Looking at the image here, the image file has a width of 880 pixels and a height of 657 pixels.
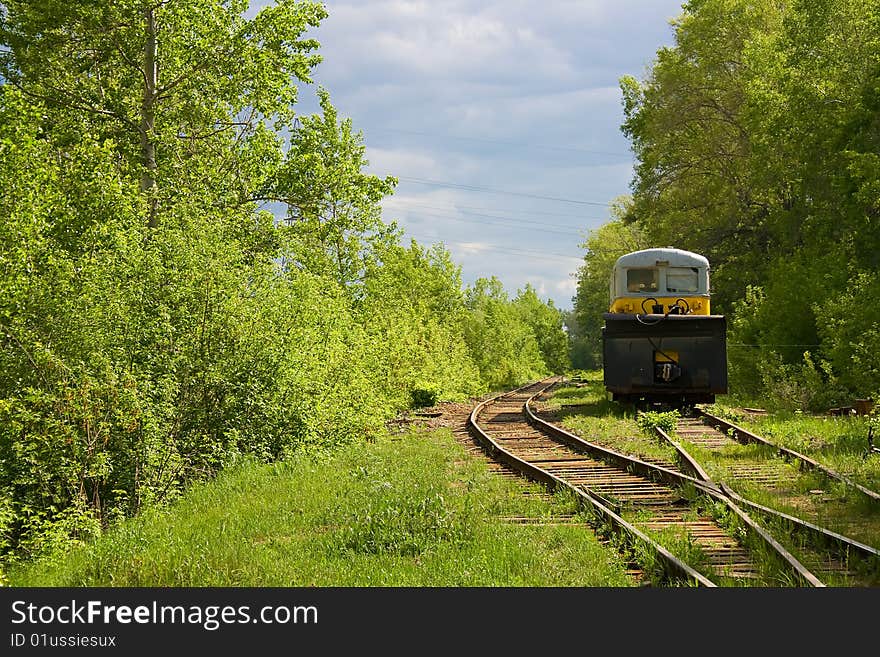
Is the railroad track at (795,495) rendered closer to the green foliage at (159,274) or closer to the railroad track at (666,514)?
the railroad track at (666,514)

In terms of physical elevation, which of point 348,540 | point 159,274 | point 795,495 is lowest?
point 348,540

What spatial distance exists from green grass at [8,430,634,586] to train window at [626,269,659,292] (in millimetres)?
10102

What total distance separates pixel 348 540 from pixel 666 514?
3.70m

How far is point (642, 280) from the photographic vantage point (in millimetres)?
22266

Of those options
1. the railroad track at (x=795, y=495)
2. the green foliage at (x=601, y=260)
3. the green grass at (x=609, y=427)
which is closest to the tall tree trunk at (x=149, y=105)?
the green grass at (x=609, y=427)

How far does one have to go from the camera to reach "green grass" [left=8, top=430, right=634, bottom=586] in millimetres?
7734

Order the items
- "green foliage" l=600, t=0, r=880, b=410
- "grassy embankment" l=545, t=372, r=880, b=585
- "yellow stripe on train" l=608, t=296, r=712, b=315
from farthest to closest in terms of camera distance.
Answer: "green foliage" l=600, t=0, r=880, b=410 → "yellow stripe on train" l=608, t=296, r=712, b=315 → "grassy embankment" l=545, t=372, r=880, b=585

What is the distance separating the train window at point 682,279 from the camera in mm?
A: 22047

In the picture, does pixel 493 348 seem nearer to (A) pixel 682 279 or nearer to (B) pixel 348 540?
(A) pixel 682 279

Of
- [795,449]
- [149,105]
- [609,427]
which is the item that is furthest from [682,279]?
[149,105]

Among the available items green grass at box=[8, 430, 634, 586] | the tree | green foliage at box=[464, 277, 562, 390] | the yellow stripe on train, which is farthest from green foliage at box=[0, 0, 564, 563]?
the tree

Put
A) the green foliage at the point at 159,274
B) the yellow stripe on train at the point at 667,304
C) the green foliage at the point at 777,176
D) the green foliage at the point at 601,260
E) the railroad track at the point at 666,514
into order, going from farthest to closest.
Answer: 1. the green foliage at the point at 601,260
2. the green foliage at the point at 777,176
3. the yellow stripe on train at the point at 667,304
4. the green foliage at the point at 159,274
5. the railroad track at the point at 666,514

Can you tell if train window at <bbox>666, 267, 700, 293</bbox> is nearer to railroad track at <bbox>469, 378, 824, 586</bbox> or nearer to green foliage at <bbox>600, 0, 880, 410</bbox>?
green foliage at <bbox>600, 0, 880, 410</bbox>

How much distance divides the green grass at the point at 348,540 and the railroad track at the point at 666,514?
0.42m
